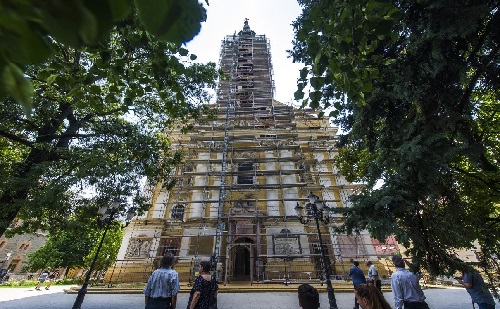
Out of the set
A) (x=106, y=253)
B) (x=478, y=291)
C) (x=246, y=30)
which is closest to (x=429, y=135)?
(x=478, y=291)

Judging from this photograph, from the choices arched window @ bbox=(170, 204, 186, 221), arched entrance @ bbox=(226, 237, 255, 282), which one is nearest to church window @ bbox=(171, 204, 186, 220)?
arched window @ bbox=(170, 204, 186, 221)

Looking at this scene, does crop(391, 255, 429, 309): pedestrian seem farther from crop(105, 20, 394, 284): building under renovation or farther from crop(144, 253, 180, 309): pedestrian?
crop(105, 20, 394, 284): building under renovation

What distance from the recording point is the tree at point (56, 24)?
498mm

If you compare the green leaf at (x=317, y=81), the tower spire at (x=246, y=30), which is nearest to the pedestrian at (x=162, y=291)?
the green leaf at (x=317, y=81)

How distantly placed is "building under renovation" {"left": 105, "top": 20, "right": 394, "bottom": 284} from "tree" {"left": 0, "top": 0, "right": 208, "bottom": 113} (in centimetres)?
1171

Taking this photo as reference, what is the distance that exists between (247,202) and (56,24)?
16.1m

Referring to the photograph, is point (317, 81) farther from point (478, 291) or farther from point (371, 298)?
point (478, 291)

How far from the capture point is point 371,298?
2.58 metres

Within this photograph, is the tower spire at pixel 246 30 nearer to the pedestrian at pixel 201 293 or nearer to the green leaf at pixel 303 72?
the green leaf at pixel 303 72

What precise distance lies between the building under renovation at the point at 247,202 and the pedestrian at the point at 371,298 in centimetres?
1007

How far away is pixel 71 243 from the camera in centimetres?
2728

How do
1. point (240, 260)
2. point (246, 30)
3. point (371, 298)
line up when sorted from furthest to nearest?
point (246, 30) → point (240, 260) → point (371, 298)

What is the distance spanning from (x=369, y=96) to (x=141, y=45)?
4772 mm

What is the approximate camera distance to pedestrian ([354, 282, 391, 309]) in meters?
2.54
